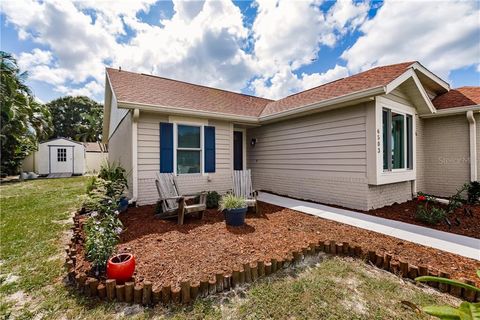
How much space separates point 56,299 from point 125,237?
1.57 m

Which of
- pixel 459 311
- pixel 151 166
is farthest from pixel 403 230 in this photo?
pixel 151 166

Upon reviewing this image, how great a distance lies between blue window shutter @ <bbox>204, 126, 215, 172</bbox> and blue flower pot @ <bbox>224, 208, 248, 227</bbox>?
2874 millimetres

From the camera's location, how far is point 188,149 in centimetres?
682

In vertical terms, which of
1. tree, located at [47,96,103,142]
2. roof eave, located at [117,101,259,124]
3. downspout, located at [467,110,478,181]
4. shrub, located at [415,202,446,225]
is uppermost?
tree, located at [47,96,103,142]

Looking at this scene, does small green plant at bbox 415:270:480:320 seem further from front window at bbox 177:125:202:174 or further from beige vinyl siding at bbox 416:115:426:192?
beige vinyl siding at bbox 416:115:426:192

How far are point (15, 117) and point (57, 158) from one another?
5.05 meters

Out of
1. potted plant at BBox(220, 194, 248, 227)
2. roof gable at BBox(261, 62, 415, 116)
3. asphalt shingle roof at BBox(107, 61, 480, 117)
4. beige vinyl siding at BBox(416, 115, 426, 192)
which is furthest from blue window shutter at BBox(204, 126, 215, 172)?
beige vinyl siding at BBox(416, 115, 426, 192)

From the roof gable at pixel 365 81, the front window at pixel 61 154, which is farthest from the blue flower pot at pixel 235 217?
the front window at pixel 61 154

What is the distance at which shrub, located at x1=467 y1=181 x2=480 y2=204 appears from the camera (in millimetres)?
6391

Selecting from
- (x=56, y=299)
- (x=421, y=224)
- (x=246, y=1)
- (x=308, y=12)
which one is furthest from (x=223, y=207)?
(x=246, y=1)

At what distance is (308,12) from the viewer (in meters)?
7.20

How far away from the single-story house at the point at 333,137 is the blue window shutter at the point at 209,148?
1.3 inches

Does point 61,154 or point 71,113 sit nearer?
point 61,154

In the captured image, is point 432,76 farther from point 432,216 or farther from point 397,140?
point 432,216
